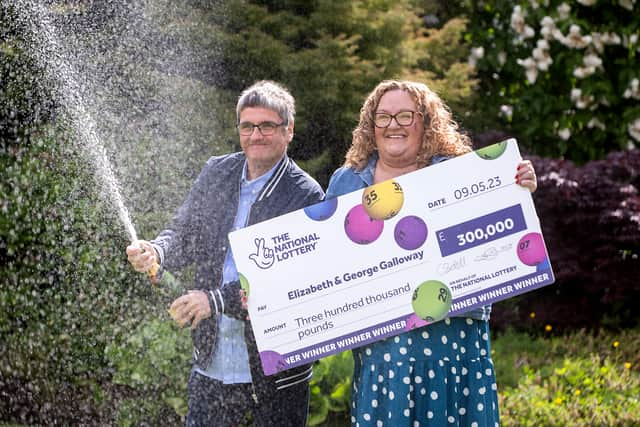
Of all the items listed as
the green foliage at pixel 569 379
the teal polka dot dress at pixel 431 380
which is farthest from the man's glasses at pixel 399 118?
the green foliage at pixel 569 379

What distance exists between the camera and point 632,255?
5.50 meters

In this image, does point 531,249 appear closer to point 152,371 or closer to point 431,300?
point 431,300

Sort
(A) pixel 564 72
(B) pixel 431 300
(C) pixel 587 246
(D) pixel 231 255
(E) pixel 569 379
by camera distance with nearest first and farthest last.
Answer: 1. (B) pixel 431 300
2. (D) pixel 231 255
3. (E) pixel 569 379
4. (C) pixel 587 246
5. (A) pixel 564 72

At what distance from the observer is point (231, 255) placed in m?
2.83

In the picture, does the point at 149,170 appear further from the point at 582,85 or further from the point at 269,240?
the point at 582,85

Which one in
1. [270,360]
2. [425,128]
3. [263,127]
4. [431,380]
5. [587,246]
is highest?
[263,127]

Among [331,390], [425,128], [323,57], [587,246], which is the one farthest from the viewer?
[587,246]

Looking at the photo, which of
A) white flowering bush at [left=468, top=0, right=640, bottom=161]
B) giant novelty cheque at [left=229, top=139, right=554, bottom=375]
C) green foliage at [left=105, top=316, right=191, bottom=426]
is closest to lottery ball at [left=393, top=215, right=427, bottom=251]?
giant novelty cheque at [left=229, top=139, right=554, bottom=375]

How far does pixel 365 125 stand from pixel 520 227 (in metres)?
0.64

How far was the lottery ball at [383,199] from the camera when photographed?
8.64 feet

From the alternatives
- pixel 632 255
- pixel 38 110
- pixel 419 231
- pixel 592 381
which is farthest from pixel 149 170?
pixel 632 255

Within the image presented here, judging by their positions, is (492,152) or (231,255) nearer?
(492,152)

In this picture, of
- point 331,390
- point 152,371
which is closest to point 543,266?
point 331,390

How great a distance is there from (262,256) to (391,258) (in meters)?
0.43
